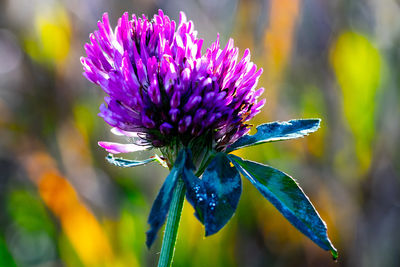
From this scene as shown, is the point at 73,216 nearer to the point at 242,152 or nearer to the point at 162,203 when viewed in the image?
the point at 242,152

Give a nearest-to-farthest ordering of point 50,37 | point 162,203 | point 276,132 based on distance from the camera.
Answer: point 162,203
point 276,132
point 50,37

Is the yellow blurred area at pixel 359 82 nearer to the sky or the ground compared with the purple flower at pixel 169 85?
nearer to the sky

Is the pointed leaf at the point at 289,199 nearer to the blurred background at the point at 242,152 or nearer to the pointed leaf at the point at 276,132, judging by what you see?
the pointed leaf at the point at 276,132

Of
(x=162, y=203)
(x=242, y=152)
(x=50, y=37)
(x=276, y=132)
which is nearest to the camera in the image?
(x=162, y=203)

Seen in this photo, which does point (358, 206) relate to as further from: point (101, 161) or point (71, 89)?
point (71, 89)

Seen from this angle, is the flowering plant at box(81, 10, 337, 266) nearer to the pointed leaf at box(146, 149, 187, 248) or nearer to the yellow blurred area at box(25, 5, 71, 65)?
the pointed leaf at box(146, 149, 187, 248)

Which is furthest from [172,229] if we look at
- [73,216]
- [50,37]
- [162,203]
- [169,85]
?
[50,37]

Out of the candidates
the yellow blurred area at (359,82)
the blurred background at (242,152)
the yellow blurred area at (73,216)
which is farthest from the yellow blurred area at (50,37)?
the yellow blurred area at (359,82)
